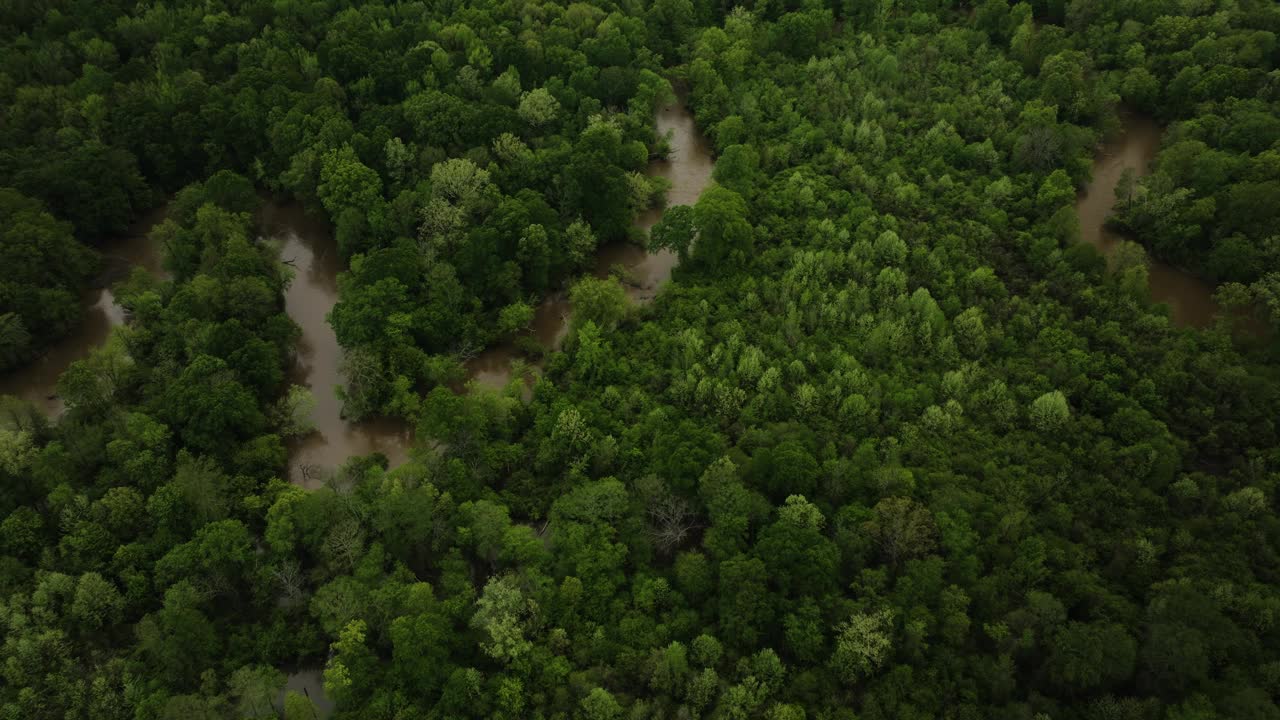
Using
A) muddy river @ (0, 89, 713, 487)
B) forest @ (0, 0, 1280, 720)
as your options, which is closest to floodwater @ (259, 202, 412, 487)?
muddy river @ (0, 89, 713, 487)

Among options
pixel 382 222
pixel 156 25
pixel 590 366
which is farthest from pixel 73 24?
pixel 590 366

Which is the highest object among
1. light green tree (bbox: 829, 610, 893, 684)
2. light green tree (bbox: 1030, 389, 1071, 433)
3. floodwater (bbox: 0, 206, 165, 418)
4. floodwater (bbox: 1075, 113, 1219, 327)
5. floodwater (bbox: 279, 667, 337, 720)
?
floodwater (bbox: 1075, 113, 1219, 327)

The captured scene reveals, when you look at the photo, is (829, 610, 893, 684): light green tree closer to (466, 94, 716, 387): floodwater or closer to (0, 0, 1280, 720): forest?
(0, 0, 1280, 720): forest

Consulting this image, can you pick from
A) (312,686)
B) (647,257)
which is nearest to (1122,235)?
(647,257)

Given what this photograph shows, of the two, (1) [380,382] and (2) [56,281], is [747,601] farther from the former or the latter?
(2) [56,281]

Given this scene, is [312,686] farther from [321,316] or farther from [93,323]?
[93,323]

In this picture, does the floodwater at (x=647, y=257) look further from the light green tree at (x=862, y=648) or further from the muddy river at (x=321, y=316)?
the light green tree at (x=862, y=648)
